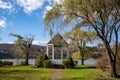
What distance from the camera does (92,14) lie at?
26.0 m

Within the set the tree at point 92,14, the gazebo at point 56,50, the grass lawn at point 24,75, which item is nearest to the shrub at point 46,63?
the gazebo at point 56,50

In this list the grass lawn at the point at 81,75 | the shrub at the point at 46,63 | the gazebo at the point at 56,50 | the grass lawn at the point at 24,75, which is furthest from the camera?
the gazebo at the point at 56,50

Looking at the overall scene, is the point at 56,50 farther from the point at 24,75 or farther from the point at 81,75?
the point at 24,75

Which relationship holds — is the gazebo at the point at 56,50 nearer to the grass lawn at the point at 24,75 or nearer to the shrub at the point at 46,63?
the shrub at the point at 46,63

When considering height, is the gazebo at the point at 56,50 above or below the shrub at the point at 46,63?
above

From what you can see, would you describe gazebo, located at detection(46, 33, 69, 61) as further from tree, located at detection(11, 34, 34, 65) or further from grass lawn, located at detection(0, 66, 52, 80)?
grass lawn, located at detection(0, 66, 52, 80)

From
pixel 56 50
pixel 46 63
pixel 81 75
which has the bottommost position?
pixel 81 75

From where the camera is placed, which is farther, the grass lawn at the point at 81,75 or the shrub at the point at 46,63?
the shrub at the point at 46,63

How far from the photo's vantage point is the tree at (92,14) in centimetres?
2552

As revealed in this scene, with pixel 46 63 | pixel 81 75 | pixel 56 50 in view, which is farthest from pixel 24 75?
pixel 56 50

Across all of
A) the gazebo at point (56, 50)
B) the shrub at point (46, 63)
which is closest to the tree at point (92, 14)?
the shrub at point (46, 63)

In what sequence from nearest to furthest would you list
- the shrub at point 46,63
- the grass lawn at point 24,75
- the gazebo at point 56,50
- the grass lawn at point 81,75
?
the grass lawn at point 24,75 → the grass lawn at point 81,75 → the shrub at point 46,63 → the gazebo at point 56,50

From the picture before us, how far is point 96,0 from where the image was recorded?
82.9ft

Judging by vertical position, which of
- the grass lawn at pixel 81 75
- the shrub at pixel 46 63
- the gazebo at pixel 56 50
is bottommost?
the grass lawn at pixel 81 75
